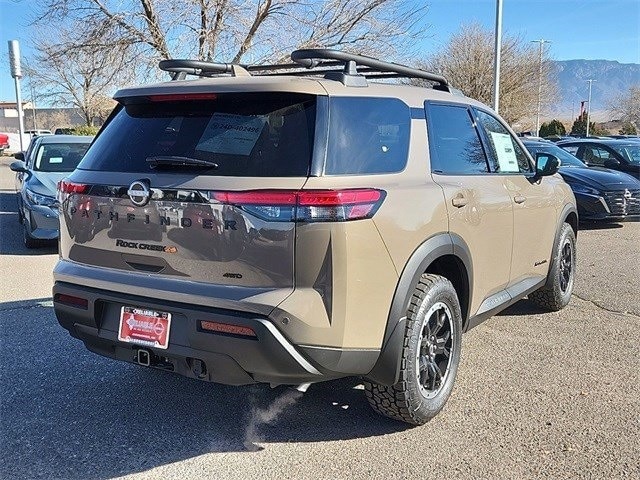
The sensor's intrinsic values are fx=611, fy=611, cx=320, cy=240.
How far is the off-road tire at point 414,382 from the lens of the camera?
125 inches

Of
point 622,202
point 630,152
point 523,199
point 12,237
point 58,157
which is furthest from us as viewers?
point 630,152

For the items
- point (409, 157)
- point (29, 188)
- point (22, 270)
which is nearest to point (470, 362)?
point (409, 157)

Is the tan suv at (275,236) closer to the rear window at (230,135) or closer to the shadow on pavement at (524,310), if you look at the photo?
the rear window at (230,135)

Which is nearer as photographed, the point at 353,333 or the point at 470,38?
the point at 353,333

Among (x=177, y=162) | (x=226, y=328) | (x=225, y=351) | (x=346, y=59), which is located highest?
(x=346, y=59)

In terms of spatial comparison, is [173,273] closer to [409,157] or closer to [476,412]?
[409,157]

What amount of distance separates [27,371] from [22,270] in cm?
367

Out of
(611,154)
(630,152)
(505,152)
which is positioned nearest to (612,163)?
(611,154)

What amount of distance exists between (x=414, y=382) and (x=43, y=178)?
747 cm

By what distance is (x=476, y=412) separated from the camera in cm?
363

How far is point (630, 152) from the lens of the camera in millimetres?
12805

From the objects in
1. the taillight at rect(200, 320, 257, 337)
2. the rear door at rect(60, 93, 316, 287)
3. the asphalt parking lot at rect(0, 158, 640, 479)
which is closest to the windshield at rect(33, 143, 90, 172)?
the asphalt parking lot at rect(0, 158, 640, 479)

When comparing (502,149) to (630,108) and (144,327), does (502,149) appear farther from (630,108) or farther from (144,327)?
(630,108)

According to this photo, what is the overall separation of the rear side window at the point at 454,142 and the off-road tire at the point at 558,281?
63.6 inches
